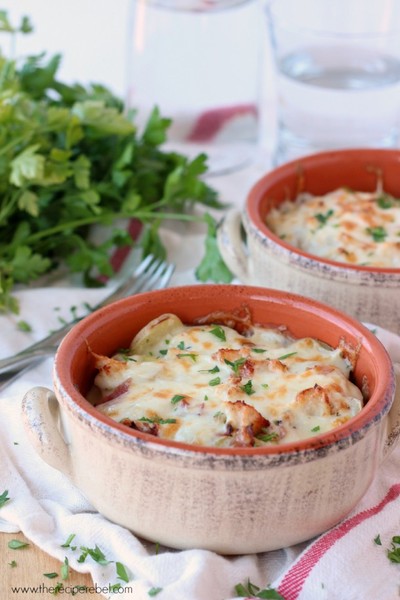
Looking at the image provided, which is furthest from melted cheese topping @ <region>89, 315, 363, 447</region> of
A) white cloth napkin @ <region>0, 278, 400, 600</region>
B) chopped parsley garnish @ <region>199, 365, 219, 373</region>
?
white cloth napkin @ <region>0, 278, 400, 600</region>

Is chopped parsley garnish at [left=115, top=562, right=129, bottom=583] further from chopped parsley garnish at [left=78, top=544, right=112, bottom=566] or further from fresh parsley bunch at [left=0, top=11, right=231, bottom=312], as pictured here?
fresh parsley bunch at [left=0, top=11, right=231, bottom=312]

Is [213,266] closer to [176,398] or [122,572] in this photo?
[176,398]

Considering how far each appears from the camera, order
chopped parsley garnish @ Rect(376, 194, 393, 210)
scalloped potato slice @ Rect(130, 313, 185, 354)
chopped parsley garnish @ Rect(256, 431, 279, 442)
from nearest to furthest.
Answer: chopped parsley garnish @ Rect(256, 431, 279, 442)
scalloped potato slice @ Rect(130, 313, 185, 354)
chopped parsley garnish @ Rect(376, 194, 393, 210)

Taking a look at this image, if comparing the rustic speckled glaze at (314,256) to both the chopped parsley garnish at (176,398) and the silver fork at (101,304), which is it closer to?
the silver fork at (101,304)

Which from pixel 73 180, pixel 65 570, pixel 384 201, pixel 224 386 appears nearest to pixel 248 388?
pixel 224 386

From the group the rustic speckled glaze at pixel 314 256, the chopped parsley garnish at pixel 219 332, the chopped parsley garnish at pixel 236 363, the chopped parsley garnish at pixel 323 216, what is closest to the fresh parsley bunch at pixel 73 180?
the rustic speckled glaze at pixel 314 256
